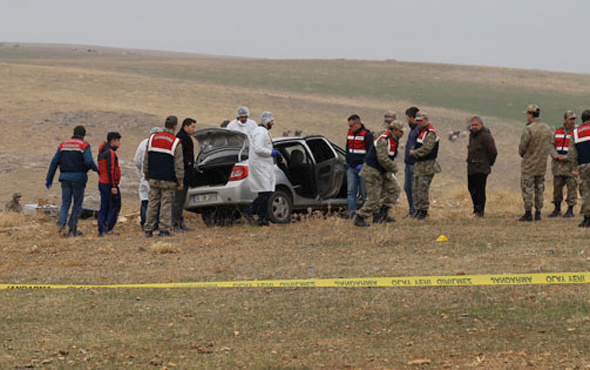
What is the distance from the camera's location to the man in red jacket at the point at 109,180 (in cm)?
1351

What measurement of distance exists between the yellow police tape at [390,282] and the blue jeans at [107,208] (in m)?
4.25

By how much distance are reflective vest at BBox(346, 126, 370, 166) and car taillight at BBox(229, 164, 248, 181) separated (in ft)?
5.59

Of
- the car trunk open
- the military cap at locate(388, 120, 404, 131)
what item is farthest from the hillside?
the military cap at locate(388, 120, 404, 131)

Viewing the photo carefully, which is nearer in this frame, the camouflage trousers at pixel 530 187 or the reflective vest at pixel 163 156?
the reflective vest at pixel 163 156

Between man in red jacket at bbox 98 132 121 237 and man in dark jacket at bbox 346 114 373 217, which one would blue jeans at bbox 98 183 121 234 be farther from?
man in dark jacket at bbox 346 114 373 217

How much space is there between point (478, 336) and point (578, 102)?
58.7 meters

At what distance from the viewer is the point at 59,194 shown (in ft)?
69.1

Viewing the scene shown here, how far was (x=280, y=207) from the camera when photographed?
1395cm

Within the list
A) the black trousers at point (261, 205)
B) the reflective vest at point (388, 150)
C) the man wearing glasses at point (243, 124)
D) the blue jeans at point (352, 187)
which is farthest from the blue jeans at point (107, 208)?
the reflective vest at point (388, 150)

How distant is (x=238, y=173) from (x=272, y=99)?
115ft

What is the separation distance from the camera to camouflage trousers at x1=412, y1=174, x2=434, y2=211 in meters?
13.6

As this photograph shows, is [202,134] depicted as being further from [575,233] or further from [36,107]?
[36,107]

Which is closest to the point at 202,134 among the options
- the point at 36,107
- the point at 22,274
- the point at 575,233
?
the point at 22,274

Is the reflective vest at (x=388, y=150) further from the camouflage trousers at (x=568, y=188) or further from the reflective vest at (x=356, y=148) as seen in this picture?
the camouflage trousers at (x=568, y=188)
